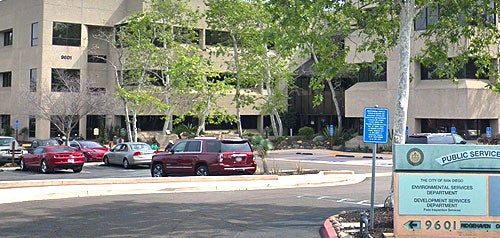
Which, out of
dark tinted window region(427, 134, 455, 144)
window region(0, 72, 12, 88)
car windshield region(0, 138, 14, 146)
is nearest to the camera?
dark tinted window region(427, 134, 455, 144)

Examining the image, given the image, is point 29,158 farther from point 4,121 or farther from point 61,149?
point 4,121

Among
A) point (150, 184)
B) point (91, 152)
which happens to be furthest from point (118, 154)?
point (150, 184)

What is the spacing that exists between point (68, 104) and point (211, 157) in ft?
66.6

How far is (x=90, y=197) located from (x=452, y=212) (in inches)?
435

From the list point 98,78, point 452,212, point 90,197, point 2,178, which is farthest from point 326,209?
point 98,78

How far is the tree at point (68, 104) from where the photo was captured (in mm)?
38094

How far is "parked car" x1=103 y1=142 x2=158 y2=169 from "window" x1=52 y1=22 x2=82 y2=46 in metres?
22.5

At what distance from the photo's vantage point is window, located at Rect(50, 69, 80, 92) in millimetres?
43391

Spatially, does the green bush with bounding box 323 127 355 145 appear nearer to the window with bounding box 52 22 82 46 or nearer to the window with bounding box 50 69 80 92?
the window with bounding box 50 69 80 92

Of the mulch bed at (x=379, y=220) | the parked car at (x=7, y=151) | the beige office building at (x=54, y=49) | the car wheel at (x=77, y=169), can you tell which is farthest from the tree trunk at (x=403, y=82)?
the beige office building at (x=54, y=49)

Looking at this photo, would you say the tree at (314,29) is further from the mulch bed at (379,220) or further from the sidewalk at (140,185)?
the sidewalk at (140,185)

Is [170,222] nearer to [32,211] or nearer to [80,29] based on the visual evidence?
[32,211]

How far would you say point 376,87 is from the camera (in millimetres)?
43469

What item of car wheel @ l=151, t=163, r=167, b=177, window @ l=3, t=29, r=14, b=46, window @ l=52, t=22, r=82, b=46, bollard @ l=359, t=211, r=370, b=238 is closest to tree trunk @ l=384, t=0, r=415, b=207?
bollard @ l=359, t=211, r=370, b=238
